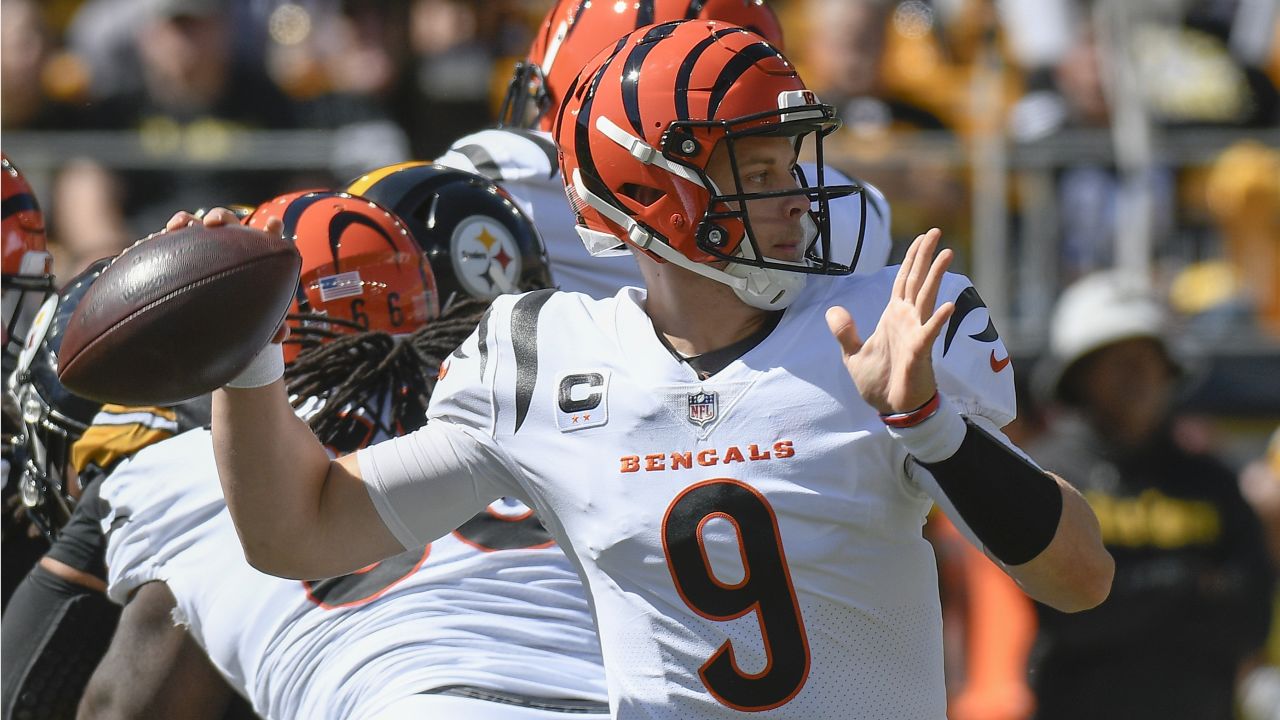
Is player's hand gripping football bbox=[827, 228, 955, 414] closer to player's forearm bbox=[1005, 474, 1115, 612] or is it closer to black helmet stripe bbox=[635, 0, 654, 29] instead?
player's forearm bbox=[1005, 474, 1115, 612]

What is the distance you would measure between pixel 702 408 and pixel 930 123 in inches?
218

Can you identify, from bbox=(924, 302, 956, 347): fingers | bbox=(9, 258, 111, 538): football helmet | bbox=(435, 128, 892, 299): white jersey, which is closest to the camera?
bbox=(924, 302, 956, 347): fingers

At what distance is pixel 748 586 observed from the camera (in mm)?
2572

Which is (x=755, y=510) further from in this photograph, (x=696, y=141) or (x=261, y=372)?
(x=261, y=372)

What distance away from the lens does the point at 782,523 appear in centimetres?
255

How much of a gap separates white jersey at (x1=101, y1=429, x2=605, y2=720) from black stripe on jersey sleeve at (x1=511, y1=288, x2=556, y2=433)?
52 centimetres

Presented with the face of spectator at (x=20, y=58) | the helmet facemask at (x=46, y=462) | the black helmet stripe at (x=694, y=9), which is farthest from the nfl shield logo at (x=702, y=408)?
the face of spectator at (x=20, y=58)

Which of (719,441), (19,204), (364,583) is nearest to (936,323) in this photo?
(719,441)

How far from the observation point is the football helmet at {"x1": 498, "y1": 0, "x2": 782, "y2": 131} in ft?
13.8

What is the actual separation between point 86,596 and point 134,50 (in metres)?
5.28

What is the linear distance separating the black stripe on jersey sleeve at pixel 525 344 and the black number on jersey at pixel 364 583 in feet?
1.89

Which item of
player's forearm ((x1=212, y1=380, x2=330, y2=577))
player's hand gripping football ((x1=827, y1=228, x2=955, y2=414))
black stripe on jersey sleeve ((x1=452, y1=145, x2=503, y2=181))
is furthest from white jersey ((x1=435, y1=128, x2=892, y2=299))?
player's hand gripping football ((x1=827, y1=228, x2=955, y2=414))

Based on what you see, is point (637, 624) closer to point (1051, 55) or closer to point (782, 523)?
point (782, 523)

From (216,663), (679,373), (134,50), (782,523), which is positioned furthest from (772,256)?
(134,50)
